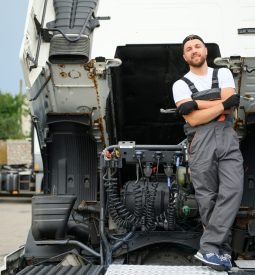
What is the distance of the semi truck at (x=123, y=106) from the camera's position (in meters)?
5.28

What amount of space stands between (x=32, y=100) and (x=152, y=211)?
Answer: 1359 millimetres

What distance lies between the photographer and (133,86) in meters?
5.89

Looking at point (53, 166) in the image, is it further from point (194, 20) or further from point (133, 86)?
point (194, 20)

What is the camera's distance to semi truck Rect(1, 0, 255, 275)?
5.28 m

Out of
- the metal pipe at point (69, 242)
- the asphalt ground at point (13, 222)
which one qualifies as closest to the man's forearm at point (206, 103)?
the metal pipe at point (69, 242)

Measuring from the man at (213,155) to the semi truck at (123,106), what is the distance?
18.4 inches

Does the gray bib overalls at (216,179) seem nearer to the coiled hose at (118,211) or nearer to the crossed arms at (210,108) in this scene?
the crossed arms at (210,108)

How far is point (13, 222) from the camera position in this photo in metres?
14.8

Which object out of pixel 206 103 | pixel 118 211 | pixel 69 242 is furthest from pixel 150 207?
pixel 206 103

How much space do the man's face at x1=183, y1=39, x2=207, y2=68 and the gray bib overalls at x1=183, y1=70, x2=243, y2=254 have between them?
1.04ft

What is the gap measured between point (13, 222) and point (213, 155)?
427 inches

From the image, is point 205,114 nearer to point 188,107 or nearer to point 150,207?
point 188,107

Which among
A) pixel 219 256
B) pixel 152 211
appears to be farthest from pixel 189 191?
pixel 219 256

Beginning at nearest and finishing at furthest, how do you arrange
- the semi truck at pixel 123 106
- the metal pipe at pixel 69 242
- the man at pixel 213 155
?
the man at pixel 213 155 → the semi truck at pixel 123 106 → the metal pipe at pixel 69 242
